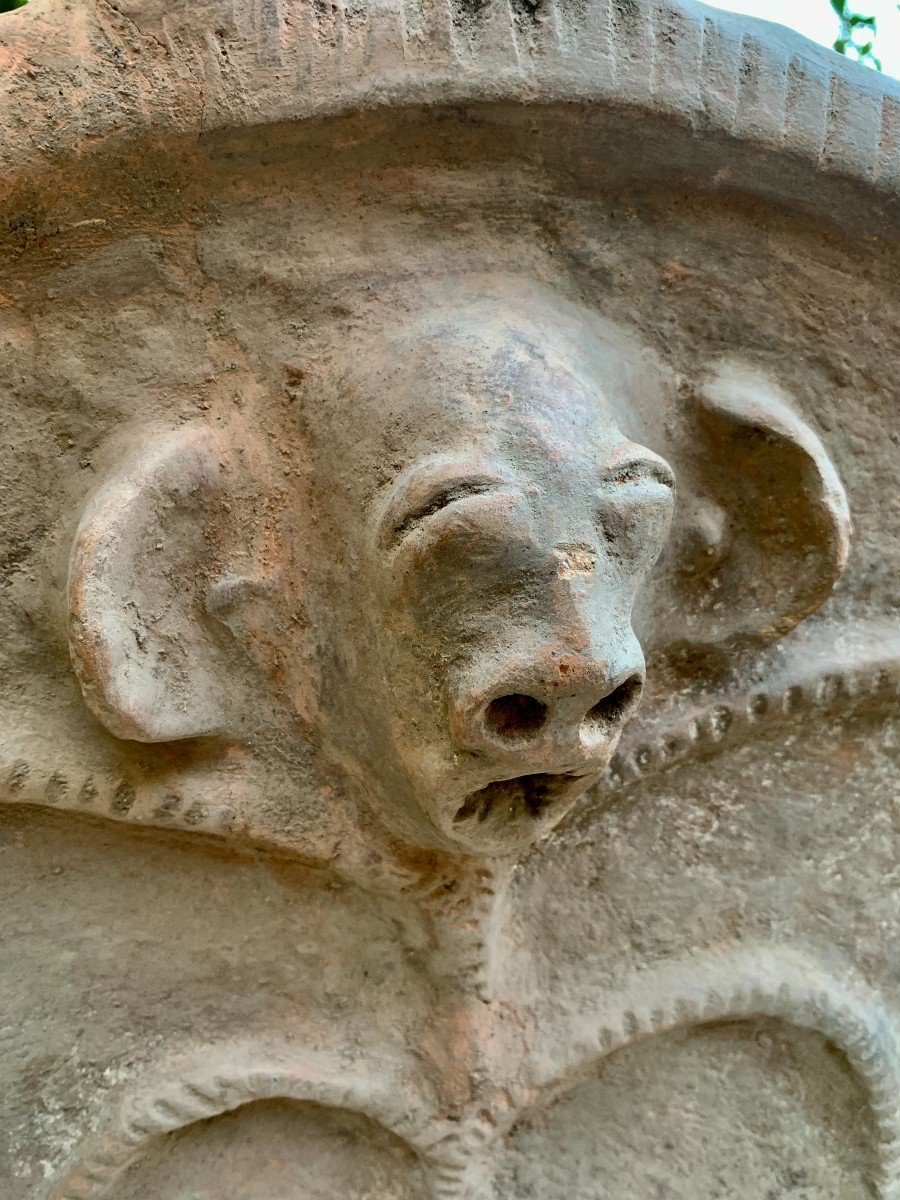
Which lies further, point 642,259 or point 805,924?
point 805,924

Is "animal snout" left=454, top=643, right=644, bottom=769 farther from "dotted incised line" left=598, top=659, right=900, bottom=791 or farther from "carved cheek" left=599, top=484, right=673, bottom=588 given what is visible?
"dotted incised line" left=598, top=659, right=900, bottom=791

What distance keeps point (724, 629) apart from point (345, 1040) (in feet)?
1.60

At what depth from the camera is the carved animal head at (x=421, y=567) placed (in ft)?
2.46

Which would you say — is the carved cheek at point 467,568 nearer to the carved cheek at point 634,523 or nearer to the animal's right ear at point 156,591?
the carved cheek at point 634,523

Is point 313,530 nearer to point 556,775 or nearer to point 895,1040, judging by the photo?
point 556,775

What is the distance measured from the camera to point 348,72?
0.79 m

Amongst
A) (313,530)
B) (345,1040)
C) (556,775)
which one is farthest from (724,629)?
(345,1040)

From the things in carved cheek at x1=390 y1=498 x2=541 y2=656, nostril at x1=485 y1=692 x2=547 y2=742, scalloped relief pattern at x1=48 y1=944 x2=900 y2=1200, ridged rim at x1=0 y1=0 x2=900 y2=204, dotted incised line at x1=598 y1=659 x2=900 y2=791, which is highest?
ridged rim at x1=0 y1=0 x2=900 y2=204

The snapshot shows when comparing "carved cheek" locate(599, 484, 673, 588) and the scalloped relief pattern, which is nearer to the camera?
"carved cheek" locate(599, 484, 673, 588)

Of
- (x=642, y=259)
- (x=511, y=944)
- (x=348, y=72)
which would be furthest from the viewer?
(x=511, y=944)

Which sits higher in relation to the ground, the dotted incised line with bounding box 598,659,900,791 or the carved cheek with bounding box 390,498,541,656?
the carved cheek with bounding box 390,498,541,656

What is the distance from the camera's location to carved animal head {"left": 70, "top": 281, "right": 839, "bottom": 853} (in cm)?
75

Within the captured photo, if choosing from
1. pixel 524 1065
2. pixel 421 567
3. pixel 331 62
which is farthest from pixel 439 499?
pixel 524 1065

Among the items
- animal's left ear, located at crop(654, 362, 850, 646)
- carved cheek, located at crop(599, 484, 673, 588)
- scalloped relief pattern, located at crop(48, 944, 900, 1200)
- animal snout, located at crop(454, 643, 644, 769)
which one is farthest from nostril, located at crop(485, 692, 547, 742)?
scalloped relief pattern, located at crop(48, 944, 900, 1200)
